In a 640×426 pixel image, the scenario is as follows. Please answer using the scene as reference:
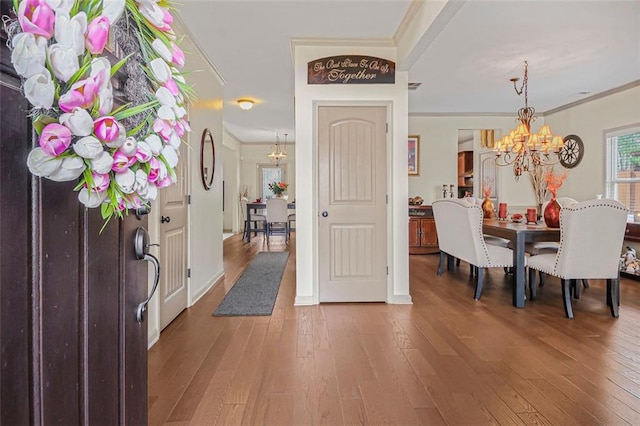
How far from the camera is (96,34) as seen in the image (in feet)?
1.95

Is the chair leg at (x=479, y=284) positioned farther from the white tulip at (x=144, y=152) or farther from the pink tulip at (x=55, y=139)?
the pink tulip at (x=55, y=139)

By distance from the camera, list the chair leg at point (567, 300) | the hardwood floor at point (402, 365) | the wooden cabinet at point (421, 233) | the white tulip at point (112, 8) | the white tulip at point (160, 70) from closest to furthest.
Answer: the white tulip at point (112, 8) → the white tulip at point (160, 70) → the hardwood floor at point (402, 365) → the chair leg at point (567, 300) → the wooden cabinet at point (421, 233)

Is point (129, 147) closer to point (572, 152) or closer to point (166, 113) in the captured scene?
point (166, 113)

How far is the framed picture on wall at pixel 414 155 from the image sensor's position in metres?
7.04

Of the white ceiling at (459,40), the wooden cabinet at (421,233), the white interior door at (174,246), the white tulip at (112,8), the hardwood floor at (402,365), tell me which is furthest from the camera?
the wooden cabinet at (421,233)

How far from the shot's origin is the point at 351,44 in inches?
143

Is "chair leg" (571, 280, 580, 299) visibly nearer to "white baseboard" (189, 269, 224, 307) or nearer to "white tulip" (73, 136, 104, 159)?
"white baseboard" (189, 269, 224, 307)

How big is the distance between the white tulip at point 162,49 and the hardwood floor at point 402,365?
1.66 meters

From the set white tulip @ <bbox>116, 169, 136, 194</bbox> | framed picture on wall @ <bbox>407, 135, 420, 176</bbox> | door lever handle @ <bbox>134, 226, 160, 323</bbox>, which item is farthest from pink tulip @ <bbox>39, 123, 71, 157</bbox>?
framed picture on wall @ <bbox>407, 135, 420, 176</bbox>

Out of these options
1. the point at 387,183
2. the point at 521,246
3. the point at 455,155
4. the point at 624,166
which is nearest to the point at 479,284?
the point at 521,246

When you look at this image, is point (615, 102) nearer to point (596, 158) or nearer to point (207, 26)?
point (596, 158)

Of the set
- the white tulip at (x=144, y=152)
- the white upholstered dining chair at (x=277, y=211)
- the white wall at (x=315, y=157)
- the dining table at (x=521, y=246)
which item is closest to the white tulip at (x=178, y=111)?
the white tulip at (x=144, y=152)

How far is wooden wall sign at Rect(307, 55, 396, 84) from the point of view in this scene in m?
3.60

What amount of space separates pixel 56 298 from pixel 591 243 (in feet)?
12.5
